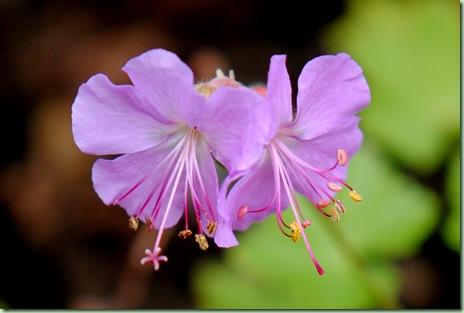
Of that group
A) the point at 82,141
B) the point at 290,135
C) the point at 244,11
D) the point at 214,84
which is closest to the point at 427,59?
the point at 244,11

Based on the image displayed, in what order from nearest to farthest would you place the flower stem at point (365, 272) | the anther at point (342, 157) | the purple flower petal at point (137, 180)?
the anther at point (342, 157) → the purple flower petal at point (137, 180) → the flower stem at point (365, 272)

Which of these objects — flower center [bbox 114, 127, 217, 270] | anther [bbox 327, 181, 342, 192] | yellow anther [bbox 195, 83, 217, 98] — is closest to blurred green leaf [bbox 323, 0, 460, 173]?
anther [bbox 327, 181, 342, 192]

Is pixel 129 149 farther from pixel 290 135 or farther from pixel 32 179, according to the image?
pixel 32 179

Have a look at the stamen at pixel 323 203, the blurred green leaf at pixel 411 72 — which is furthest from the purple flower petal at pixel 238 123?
the blurred green leaf at pixel 411 72

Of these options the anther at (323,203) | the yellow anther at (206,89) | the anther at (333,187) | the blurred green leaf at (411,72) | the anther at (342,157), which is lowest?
the blurred green leaf at (411,72)

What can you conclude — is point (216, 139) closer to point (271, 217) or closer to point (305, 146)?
point (305, 146)

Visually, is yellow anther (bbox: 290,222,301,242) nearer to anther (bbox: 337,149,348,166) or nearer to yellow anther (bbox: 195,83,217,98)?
anther (bbox: 337,149,348,166)

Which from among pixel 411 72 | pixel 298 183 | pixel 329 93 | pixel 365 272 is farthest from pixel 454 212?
pixel 329 93

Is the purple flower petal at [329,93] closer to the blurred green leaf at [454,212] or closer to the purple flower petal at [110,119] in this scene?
the purple flower petal at [110,119]
